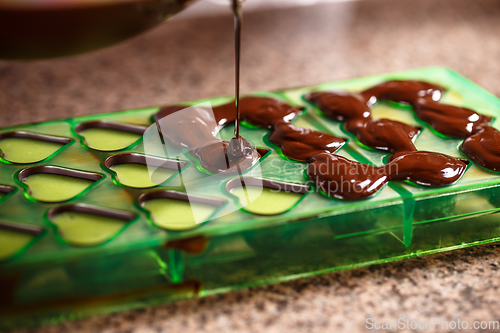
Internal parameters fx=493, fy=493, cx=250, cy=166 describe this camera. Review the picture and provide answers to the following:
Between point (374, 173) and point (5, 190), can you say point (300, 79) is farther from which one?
point (5, 190)

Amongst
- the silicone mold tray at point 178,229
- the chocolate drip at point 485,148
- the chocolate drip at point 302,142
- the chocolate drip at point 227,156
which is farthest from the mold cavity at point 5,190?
the chocolate drip at point 485,148

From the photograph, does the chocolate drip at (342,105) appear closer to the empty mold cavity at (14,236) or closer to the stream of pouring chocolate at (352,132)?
the stream of pouring chocolate at (352,132)

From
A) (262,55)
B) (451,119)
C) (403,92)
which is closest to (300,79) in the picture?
(262,55)

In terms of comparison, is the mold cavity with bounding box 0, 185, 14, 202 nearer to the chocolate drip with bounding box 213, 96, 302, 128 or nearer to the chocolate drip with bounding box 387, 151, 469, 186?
the chocolate drip with bounding box 213, 96, 302, 128

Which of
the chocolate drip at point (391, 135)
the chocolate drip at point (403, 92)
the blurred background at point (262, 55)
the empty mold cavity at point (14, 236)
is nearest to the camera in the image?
the empty mold cavity at point (14, 236)

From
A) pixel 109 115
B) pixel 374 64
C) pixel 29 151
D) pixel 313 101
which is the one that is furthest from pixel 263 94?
pixel 374 64

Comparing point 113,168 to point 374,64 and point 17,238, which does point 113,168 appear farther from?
point 374,64

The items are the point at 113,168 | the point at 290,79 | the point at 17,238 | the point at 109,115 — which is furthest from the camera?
the point at 290,79
